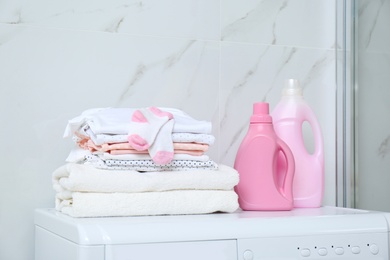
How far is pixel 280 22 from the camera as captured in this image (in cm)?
192

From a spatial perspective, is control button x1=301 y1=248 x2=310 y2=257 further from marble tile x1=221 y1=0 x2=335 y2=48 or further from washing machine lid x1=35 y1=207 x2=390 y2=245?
marble tile x1=221 y1=0 x2=335 y2=48

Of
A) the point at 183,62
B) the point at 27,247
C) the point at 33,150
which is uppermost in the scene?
the point at 183,62

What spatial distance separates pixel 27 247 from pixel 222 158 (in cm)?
57

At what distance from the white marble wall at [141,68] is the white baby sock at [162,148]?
350mm

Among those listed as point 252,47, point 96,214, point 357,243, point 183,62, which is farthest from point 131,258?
point 252,47

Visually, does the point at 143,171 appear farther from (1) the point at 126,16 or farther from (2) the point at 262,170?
(1) the point at 126,16

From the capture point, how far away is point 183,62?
5.90 ft

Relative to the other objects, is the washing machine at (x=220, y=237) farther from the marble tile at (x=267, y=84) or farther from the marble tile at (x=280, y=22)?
the marble tile at (x=280, y=22)

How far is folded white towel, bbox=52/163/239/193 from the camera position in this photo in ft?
4.40

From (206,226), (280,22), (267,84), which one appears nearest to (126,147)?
(206,226)

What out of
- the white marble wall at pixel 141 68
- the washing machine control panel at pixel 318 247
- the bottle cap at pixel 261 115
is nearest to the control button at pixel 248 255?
the washing machine control panel at pixel 318 247

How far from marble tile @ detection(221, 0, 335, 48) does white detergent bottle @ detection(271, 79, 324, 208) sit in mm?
241

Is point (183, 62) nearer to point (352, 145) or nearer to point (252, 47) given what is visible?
point (252, 47)

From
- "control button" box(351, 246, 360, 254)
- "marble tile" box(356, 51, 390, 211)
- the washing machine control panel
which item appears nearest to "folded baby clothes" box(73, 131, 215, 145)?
the washing machine control panel
